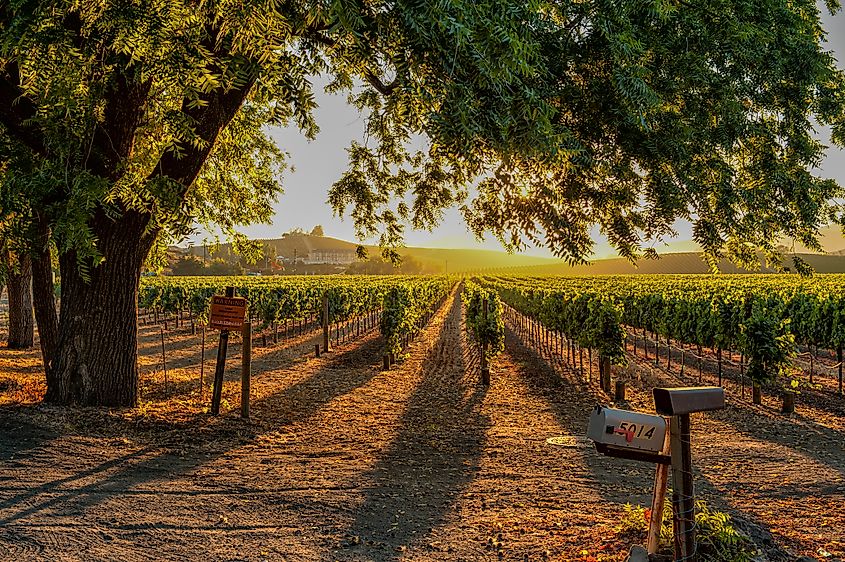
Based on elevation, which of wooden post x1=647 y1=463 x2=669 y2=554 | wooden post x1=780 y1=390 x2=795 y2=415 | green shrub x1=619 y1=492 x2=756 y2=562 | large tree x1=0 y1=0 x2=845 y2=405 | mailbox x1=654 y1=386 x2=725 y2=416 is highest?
large tree x1=0 y1=0 x2=845 y2=405

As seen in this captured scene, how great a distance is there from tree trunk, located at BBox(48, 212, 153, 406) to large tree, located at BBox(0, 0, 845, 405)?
0.08ft

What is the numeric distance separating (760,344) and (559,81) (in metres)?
6.68

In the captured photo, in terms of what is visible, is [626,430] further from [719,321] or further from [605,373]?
[719,321]

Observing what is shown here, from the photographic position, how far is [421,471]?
622 cm

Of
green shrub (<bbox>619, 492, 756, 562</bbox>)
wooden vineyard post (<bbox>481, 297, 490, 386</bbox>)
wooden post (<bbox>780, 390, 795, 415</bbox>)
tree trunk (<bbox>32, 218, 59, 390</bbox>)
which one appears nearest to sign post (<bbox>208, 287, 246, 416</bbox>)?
tree trunk (<bbox>32, 218, 59, 390</bbox>)

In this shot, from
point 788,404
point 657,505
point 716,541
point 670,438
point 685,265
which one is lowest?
point 788,404

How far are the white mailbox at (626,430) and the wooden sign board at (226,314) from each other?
6274mm

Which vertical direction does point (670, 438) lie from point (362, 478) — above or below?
above

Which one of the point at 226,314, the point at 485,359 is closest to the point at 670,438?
the point at 226,314

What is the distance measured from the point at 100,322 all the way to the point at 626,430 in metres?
7.17

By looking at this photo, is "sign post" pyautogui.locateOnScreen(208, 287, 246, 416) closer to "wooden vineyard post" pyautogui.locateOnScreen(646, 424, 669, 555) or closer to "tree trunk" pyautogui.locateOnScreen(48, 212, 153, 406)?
"tree trunk" pyautogui.locateOnScreen(48, 212, 153, 406)

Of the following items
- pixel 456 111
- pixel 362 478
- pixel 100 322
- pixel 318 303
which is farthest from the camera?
pixel 318 303

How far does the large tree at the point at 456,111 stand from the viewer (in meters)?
4.78

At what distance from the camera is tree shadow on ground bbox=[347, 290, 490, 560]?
4.48m
